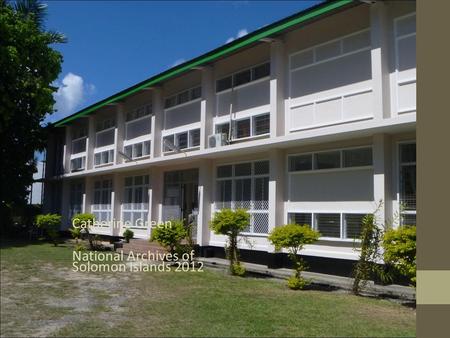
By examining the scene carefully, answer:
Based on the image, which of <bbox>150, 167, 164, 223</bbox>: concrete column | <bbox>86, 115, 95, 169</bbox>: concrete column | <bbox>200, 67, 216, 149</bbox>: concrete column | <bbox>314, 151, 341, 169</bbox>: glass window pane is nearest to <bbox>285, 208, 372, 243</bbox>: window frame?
<bbox>314, 151, 341, 169</bbox>: glass window pane

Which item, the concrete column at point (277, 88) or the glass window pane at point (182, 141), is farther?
the glass window pane at point (182, 141)

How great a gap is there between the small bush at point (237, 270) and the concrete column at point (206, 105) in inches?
205

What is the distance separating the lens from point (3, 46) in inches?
869

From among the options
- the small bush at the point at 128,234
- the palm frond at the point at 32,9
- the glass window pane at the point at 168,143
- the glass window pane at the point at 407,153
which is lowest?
the small bush at the point at 128,234

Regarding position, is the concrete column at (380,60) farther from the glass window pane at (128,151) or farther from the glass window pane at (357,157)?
the glass window pane at (128,151)

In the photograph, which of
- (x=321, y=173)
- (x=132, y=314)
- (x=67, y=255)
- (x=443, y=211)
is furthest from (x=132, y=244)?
(x=443, y=211)

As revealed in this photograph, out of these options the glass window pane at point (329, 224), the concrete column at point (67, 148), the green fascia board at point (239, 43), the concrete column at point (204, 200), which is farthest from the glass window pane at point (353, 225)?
the concrete column at point (67, 148)

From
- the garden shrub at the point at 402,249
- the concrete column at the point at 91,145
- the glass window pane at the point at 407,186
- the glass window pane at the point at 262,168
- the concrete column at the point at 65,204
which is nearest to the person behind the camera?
the garden shrub at the point at 402,249

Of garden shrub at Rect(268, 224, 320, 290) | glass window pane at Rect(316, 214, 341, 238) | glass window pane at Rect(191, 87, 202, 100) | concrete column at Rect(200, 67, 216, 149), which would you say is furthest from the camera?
glass window pane at Rect(191, 87, 202, 100)

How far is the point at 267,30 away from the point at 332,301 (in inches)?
319

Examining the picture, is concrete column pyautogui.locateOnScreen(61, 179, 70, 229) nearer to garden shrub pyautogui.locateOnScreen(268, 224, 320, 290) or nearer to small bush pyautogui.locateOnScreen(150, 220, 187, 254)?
small bush pyautogui.locateOnScreen(150, 220, 187, 254)

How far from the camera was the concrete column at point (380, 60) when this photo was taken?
11539 mm

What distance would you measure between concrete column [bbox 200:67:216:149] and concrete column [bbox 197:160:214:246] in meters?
0.84

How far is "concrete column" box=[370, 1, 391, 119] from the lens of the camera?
11.5m
